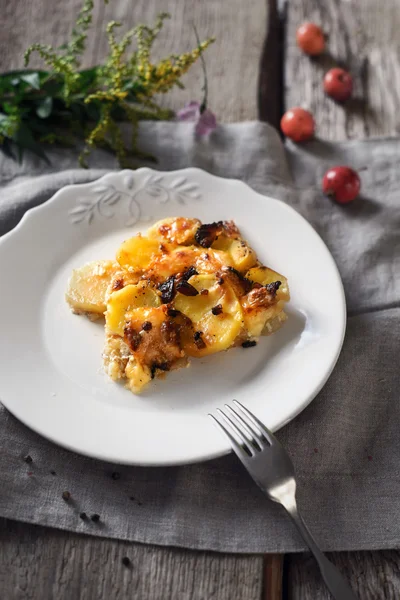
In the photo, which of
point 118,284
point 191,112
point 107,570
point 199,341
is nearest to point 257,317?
point 199,341

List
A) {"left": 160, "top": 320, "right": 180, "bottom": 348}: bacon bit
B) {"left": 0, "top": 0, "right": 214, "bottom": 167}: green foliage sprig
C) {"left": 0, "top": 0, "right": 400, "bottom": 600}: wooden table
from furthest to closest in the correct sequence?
{"left": 0, "top": 0, "right": 400, "bottom": 600}: wooden table, {"left": 0, "top": 0, "right": 214, "bottom": 167}: green foliage sprig, {"left": 160, "top": 320, "right": 180, "bottom": 348}: bacon bit

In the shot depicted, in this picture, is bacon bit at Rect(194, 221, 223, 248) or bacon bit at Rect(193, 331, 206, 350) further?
bacon bit at Rect(194, 221, 223, 248)

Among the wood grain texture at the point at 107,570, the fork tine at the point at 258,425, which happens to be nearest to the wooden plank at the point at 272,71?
the fork tine at the point at 258,425

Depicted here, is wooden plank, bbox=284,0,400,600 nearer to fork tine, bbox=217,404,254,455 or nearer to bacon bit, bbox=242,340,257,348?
bacon bit, bbox=242,340,257,348

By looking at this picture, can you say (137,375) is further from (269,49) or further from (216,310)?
(269,49)

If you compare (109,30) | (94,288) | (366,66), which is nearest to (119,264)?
(94,288)

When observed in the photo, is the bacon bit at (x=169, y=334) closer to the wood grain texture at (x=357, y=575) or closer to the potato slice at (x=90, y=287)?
the potato slice at (x=90, y=287)

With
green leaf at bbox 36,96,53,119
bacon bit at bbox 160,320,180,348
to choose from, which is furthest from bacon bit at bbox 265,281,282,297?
green leaf at bbox 36,96,53,119
